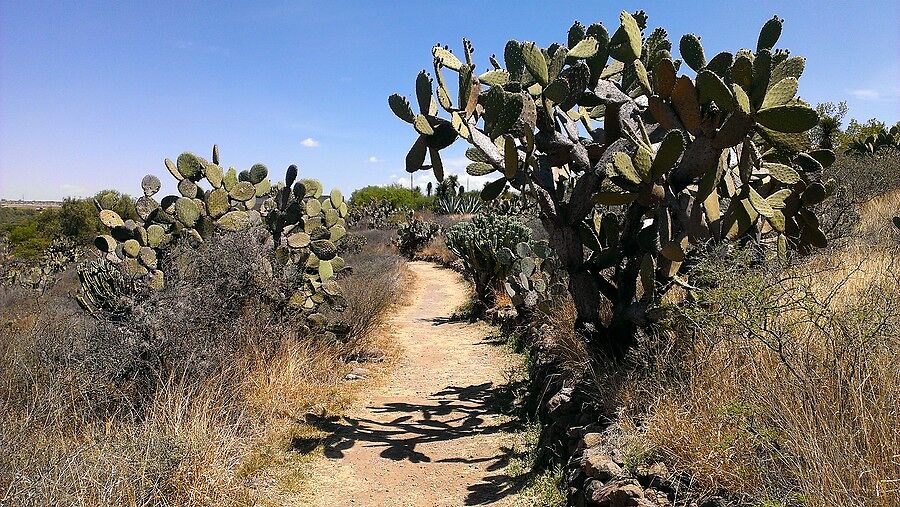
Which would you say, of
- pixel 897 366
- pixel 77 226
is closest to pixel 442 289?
pixel 897 366

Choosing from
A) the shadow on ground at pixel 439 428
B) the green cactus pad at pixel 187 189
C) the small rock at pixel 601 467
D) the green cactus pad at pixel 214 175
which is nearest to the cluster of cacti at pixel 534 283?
the shadow on ground at pixel 439 428

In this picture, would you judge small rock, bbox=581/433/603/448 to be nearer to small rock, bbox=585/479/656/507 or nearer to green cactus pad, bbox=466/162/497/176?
small rock, bbox=585/479/656/507

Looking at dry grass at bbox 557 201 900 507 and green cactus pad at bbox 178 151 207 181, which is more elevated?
green cactus pad at bbox 178 151 207 181

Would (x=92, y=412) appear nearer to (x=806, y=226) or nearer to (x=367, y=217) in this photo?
(x=806, y=226)

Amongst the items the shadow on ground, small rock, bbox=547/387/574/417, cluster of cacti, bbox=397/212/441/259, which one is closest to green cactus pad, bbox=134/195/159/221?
the shadow on ground

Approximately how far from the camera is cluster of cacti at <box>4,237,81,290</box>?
12.2 metres

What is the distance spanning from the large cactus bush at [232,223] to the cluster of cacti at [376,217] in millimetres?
24915

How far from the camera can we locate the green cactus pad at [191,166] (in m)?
6.16

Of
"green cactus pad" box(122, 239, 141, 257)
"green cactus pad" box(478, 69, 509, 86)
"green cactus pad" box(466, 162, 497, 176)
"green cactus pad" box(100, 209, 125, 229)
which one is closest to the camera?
"green cactus pad" box(478, 69, 509, 86)

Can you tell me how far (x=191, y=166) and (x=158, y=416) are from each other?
3.27 meters

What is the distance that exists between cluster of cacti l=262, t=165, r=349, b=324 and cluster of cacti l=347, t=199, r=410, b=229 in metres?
25.0

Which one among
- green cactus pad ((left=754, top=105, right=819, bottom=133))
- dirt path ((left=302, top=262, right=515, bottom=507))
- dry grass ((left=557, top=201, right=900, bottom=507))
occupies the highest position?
green cactus pad ((left=754, top=105, right=819, bottom=133))

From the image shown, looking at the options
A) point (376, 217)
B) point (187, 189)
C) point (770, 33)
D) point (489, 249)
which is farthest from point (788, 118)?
point (376, 217)

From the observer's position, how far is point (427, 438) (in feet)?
16.5
